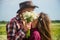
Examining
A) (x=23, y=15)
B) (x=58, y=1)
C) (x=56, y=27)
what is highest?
(x=58, y=1)

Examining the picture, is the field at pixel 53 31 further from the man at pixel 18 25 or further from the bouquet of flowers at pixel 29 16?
the bouquet of flowers at pixel 29 16

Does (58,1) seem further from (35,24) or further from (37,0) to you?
(35,24)

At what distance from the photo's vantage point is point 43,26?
6.07ft

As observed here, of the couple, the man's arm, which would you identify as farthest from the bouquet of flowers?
the man's arm

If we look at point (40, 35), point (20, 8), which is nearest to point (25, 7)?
point (20, 8)

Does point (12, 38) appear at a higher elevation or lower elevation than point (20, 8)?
lower

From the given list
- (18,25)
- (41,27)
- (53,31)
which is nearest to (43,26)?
(41,27)

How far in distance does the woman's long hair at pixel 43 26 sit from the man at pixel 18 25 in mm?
150

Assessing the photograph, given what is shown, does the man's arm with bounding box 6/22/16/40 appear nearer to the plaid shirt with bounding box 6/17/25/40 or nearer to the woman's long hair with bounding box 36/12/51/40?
the plaid shirt with bounding box 6/17/25/40

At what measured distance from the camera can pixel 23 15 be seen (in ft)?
6.01

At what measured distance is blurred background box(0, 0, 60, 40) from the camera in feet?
6.21

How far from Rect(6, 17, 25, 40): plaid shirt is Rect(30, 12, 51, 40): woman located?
12 cm

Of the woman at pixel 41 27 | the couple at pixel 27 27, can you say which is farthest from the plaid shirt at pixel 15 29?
the woman at pixel 41 27

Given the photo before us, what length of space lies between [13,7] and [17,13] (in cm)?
8
